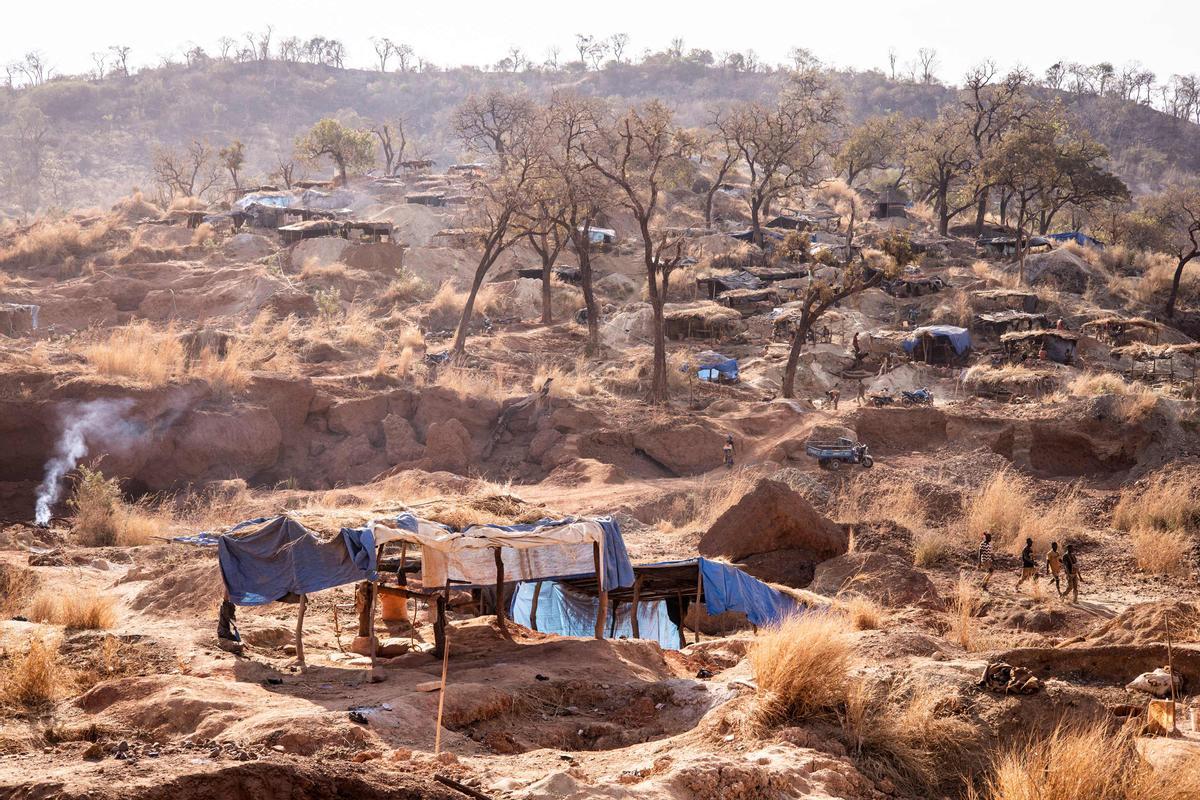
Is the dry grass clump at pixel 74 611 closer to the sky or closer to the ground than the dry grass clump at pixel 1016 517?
closer to the sky

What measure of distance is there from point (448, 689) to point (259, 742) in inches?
78.3

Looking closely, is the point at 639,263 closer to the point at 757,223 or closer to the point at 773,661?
the point at 757,223

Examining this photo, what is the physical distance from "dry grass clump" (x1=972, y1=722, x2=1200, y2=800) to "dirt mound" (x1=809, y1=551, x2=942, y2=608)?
24.2ft

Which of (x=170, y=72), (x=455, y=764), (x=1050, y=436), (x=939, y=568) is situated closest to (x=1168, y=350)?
(x=1050, y=436)

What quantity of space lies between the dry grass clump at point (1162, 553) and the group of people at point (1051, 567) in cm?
134

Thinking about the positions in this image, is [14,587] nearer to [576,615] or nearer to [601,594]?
[576,615]

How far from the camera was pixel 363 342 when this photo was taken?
30.1 metres

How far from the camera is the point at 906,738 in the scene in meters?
8.87

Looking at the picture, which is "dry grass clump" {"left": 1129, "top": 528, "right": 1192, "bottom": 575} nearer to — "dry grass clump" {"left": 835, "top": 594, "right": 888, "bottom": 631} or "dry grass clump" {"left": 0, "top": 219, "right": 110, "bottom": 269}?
"dry grass clump" {"left": 835, "top": 594, "right": 888, "bottom": 631}

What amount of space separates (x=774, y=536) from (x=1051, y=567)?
3.98 meters

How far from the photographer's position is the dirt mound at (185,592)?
13.6 metres

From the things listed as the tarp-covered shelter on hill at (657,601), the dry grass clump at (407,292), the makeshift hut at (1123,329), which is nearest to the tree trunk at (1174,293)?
the makeshift hut at (1123,329)

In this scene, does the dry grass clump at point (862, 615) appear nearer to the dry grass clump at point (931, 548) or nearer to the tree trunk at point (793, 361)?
the dry grass clump at point (931, 548)

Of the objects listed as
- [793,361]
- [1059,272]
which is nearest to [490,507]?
[793,361]
